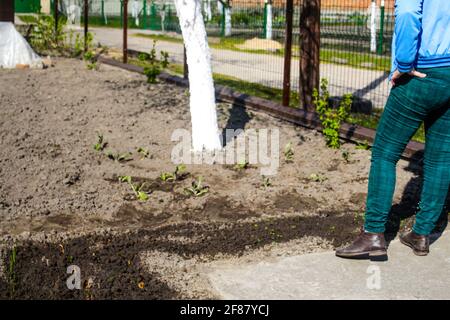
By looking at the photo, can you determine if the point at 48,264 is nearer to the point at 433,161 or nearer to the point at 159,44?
the point at 433,161

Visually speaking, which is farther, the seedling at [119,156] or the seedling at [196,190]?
the seedling at [119,156]

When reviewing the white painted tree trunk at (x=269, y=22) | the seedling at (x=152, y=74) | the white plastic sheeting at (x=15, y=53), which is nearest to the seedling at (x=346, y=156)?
the seedling at (x=152, y=74)

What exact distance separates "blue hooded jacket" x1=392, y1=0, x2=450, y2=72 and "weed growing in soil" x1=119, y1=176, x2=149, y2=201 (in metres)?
2.47

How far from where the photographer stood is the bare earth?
15.3 feet

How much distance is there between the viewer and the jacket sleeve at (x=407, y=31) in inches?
177

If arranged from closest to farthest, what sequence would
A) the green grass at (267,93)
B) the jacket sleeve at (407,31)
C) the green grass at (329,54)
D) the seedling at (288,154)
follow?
the jacket sleeve at (407,31) < the seedling at (288,154) < the green grass at (267,93) < the green grass at (329,54)

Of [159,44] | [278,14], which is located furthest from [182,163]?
[159,44]

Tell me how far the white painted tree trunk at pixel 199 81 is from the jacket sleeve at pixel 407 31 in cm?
321

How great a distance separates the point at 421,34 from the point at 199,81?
341cm

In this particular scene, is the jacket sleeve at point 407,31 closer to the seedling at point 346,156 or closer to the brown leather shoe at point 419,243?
the brown leather shoe at point 419,243

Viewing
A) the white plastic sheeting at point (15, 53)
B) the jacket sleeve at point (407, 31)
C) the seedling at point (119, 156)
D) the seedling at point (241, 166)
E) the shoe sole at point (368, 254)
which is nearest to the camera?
the jacket sleeve at point (407, 31)

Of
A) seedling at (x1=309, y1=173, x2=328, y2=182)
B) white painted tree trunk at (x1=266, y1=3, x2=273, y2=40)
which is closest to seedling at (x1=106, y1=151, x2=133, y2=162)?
seedling at (x1=309, y1=173, x2=328, y2=182)

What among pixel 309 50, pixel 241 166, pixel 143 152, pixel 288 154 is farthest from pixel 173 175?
pixel 309 50

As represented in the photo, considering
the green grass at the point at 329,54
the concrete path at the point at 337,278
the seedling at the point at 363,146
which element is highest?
the green grass at the point at 329,54
